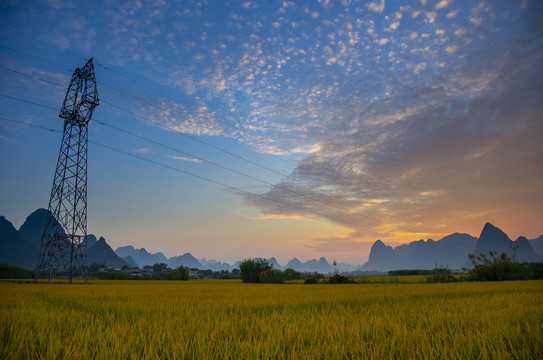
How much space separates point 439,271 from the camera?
27.4 m

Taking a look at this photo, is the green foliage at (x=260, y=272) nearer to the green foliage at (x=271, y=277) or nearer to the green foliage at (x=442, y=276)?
the green foliage at (x=271, y=277)

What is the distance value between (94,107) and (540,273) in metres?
47.8

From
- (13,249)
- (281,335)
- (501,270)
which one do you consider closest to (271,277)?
(501,270)

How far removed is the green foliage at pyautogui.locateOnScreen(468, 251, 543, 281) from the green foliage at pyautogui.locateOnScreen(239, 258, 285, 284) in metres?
21.7

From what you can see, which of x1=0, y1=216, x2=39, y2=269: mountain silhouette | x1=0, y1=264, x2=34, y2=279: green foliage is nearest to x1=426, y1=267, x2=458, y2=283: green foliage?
x1=0, y1=264, x2=34, y2=279: green foliage

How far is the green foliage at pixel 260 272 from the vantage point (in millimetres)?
36562

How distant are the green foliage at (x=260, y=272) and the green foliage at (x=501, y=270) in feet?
71.3

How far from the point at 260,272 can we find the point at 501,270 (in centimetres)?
2654

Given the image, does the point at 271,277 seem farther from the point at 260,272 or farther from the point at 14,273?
the point at 14,273

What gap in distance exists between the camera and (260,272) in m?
37.6

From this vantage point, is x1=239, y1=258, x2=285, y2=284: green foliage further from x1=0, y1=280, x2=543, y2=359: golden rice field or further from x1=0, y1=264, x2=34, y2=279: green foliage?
x1=0, y1=264, x2=34, y2=279: green foliage

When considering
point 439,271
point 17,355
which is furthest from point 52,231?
point 439,271

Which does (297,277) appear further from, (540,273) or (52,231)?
(52,231)

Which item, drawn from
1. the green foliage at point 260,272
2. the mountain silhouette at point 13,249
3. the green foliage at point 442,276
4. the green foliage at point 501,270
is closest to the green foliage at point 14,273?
the green foliage at point 260,272
